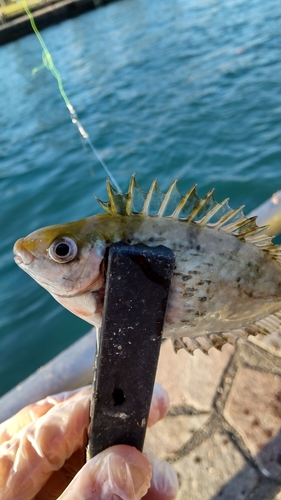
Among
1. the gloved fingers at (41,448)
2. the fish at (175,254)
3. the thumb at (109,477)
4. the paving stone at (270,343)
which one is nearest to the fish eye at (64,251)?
the fish at (175,254)

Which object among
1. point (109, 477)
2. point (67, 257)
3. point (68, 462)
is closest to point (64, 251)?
point (67, 257)

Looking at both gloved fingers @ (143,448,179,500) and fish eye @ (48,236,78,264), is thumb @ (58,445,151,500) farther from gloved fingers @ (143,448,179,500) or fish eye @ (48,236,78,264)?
fish eye @ (48,236,78,264)

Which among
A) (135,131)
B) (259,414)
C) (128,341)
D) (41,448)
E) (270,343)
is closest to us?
(128,341)

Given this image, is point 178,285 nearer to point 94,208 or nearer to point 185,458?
point 185,458

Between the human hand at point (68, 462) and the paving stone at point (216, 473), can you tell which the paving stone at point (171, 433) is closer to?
the paving stone at point (216, 473)

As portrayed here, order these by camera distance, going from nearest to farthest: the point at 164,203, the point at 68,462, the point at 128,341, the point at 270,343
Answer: the point at 128,341 < the point at 164,203 < the point at 68,462 < the point at 270,343

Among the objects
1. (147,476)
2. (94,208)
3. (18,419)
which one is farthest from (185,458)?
(94,208)

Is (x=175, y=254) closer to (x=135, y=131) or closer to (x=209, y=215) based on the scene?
(x=209, y=215)

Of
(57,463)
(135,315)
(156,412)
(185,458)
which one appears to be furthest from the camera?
(185,458)
